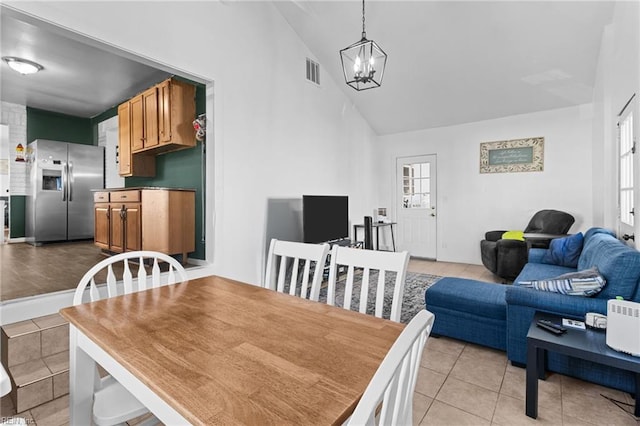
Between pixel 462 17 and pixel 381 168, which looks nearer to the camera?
pixel 462 17

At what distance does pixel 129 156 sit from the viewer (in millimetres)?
4254

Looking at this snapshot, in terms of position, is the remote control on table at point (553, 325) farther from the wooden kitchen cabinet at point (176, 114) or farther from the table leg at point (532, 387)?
the wooden kitchen cabinet at point (176, 114)

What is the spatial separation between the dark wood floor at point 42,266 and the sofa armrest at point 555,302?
3437mm

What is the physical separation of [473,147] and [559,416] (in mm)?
4774

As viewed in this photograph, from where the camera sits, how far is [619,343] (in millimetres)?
1621

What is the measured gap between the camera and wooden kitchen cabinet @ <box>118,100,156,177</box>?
4.21m

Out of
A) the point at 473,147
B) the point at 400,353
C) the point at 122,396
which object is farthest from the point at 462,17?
the point at 122,396

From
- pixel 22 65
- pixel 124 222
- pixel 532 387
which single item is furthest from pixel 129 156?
pixel 532 387

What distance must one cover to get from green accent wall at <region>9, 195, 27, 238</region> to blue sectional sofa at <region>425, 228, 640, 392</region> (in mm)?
7097

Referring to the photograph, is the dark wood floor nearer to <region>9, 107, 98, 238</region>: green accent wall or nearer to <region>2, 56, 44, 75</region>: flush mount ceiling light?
<region>9, 107, 98, 238</region>: green accent wall

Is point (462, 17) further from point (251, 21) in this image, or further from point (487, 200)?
point (487, 200)

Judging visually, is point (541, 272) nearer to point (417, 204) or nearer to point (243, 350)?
point (417, 204)

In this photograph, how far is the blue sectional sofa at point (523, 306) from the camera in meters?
1.96

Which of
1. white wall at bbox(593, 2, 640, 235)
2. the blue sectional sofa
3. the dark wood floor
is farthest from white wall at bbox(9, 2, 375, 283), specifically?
white wall at bbox(593, 2, 640, 235)
